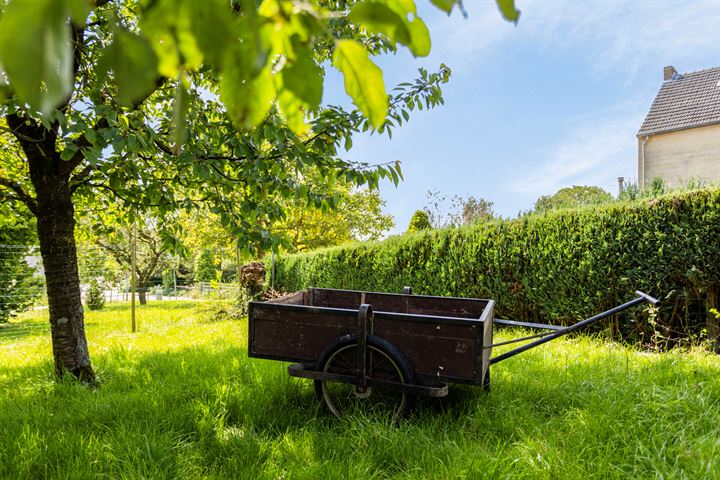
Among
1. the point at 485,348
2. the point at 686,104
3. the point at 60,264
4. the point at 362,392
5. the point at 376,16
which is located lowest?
the point at 362,392

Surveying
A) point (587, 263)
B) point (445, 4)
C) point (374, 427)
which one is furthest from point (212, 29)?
point (587, 263)

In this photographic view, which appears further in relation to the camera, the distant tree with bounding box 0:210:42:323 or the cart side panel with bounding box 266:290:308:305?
the distant tree with bounding box 0:210:42:323

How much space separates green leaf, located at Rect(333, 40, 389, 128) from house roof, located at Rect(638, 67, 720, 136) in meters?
21.7

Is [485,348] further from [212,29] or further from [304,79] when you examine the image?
[212,29]

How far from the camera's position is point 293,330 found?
3262mm

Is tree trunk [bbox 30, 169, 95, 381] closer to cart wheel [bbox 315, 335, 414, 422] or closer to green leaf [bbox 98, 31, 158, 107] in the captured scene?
cart wheel [bbox 315, 335, 414, 422]

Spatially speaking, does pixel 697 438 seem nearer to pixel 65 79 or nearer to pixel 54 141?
pixel 65 79

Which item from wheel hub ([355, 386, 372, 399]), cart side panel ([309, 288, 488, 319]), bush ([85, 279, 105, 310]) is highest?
cart side panel ([309, 288, 488, 319])

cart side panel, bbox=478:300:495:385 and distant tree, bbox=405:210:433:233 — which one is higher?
distant tree, bbox=405:210:433:233

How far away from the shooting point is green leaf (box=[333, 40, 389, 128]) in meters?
0.62

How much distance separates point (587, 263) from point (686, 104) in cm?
1787

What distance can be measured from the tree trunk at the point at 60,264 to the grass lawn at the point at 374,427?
31cm

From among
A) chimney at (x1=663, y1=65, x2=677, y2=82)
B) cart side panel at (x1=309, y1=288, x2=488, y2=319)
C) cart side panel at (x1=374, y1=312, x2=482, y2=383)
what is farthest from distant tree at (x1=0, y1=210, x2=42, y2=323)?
chimney at (x1=663, y1=65, x2=677, y2=82)

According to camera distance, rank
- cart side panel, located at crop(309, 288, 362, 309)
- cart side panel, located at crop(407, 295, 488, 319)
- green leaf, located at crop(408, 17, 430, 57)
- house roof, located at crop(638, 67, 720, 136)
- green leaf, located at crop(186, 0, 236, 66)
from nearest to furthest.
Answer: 1. green leaf, located at crop(186, 0, 236, 66)
2. green leaf, located at crop(408, 17, 430, 57)
3. cart side panel, located at crop(407, 295, 488, 319)
4. cart side panel, located at crop(309, 288, 362, 309)
5. house roof, located at crop(638, 67, 720, 136)
